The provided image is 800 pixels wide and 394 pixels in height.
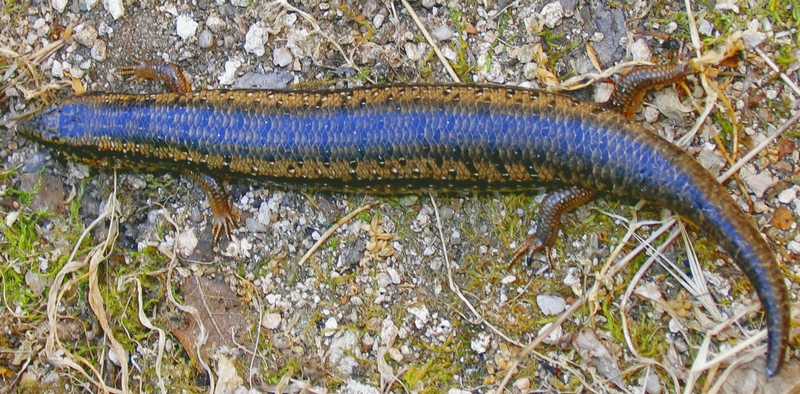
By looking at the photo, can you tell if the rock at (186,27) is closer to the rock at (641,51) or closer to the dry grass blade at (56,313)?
the dry grass blade at (56,313)

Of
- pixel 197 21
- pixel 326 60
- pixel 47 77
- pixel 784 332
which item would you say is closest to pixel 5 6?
pixel 47 77

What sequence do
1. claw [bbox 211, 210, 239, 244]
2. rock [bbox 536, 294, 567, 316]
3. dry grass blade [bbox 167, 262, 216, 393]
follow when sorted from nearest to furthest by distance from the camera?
rock [bbox 536, 294, 567, 316] → dry grass blade [bbox 167, 262, 216, 393] → claw [bbox 211, 210, 239, 244]

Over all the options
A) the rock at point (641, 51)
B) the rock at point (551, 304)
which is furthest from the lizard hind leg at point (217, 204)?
the rock at point (641, 51)

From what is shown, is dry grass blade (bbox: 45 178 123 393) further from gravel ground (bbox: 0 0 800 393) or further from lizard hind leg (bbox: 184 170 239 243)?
lizard hind leg (bbox: 184 170 239 243)

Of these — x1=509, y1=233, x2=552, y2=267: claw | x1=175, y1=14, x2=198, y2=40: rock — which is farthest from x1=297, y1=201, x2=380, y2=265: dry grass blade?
x1=175, y1=14, x2=198, y2=40: rock

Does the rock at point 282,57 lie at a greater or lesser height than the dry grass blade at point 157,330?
greater

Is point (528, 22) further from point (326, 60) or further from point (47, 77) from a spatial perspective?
point (47, 77)

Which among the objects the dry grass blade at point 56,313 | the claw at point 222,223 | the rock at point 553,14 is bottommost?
the dry grass blade at point 56,313
